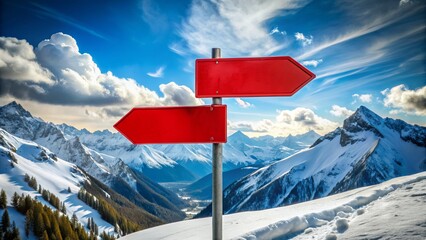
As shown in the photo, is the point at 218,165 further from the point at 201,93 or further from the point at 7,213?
the point at 7,213

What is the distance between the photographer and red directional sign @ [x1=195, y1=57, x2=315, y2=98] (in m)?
3.19

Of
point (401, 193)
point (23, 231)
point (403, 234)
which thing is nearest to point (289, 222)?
point (403, 234)

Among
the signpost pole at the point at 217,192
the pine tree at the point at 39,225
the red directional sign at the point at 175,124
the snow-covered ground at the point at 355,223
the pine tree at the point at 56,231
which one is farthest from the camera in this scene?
the pine tree at the point at 39,225

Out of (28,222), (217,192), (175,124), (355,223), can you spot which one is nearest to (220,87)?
(175,124)

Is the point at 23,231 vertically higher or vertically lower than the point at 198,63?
lower

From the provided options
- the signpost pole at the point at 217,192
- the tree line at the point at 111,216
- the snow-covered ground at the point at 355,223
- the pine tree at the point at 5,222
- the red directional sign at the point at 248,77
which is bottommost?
the tree line at the point at 111,216

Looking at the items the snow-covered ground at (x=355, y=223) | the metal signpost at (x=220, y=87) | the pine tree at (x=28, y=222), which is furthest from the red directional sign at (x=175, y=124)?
the pine tree at (x=28, y=222)

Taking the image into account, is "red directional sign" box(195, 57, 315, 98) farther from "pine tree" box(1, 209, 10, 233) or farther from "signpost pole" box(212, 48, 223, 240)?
"pine tree" box(1, 209, 10, 233)

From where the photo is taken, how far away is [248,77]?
3205 mm

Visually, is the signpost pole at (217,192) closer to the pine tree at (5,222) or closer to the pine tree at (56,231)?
the pine tree at (56,231)

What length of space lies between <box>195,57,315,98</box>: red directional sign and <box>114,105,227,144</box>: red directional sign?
21cm

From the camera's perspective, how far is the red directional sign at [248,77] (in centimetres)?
319

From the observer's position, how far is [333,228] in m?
4.91

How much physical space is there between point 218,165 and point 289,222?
301cm
